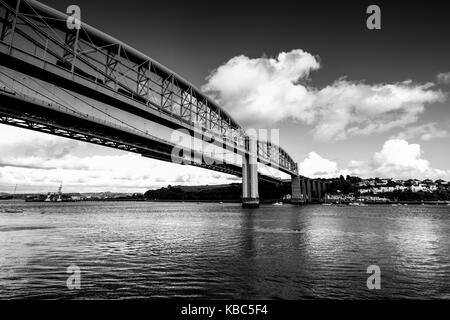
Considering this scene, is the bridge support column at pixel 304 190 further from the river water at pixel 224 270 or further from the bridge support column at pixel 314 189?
the river water at pixel 224 270

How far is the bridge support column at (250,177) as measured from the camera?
73.5 meters

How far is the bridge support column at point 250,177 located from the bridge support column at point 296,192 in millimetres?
63868

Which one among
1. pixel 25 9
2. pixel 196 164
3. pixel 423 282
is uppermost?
pixel 25 9

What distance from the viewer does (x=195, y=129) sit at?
52156 millimetres

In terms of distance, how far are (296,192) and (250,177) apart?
7082cm

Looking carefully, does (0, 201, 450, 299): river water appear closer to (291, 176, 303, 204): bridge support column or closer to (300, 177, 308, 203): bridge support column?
(291, 176, 303, 204): bridge support column

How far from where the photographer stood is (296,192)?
137250mm

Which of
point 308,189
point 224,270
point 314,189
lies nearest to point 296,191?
point 308,189

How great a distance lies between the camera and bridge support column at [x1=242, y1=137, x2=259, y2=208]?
73500 millimetres

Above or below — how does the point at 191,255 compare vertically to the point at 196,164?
below

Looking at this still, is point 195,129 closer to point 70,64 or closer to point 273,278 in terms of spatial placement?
point 70,64
